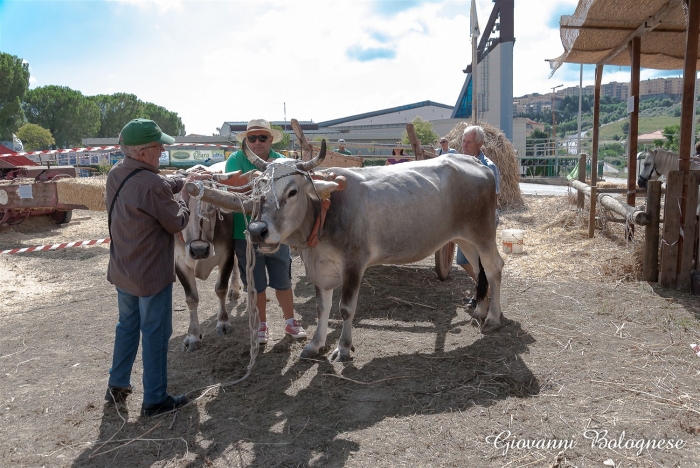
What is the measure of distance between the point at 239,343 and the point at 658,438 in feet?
11.3

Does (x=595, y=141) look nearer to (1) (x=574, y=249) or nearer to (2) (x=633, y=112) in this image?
(2) (x=633, y=112)

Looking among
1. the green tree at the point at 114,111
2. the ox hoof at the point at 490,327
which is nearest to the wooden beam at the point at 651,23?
the ox hoof at the point at 490,327

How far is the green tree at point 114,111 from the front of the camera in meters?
63.8

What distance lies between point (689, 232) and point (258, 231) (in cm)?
518

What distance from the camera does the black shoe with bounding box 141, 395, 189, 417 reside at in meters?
3.61

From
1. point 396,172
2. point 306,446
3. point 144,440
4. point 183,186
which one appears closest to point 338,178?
point 396,172

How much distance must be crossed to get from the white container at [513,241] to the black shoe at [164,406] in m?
6.21

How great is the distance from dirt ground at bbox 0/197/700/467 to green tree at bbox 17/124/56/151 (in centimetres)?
4587

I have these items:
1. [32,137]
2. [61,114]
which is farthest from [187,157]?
[61,114]

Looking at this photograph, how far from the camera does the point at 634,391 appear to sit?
3.69 meters

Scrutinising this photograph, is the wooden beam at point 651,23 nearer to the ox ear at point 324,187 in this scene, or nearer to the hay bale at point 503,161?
the ox ear at point 324,187

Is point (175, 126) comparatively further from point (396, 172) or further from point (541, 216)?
point (396, 172)

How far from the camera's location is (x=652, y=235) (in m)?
6.41

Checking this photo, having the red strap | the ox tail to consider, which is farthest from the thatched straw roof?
the red strap
